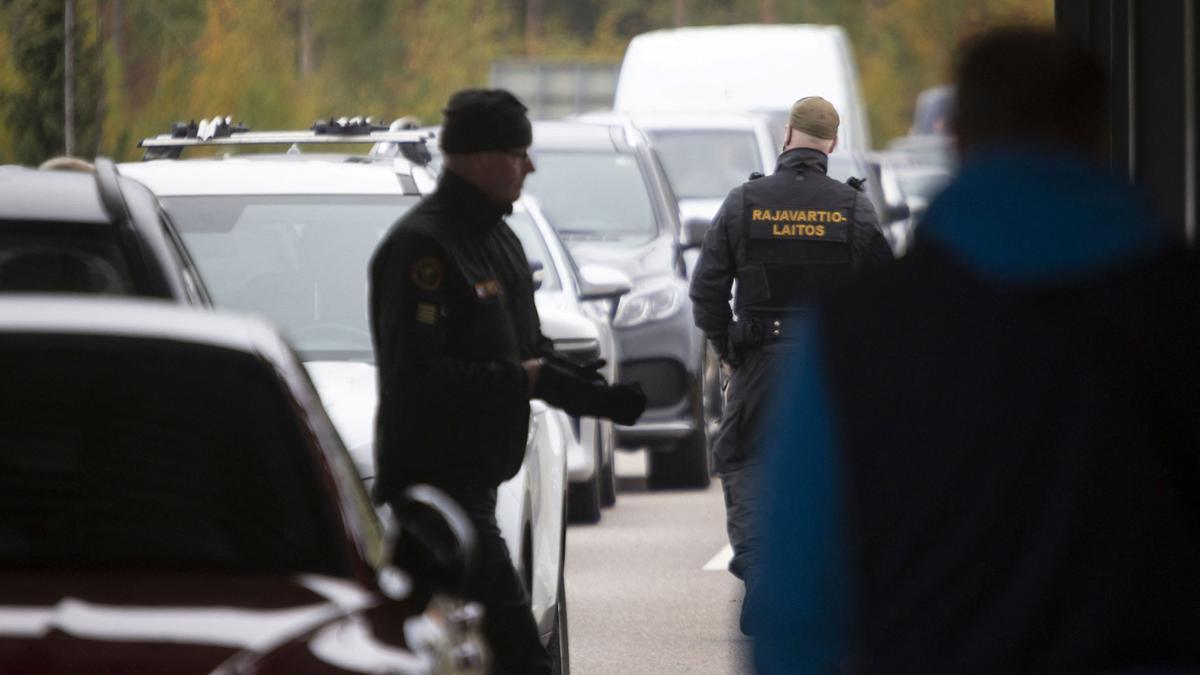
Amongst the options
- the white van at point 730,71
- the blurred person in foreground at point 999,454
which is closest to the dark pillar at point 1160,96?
the blurred person in foreground at point 999,454

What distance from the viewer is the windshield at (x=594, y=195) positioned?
54.3 feet

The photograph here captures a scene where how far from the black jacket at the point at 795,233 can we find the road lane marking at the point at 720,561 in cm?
236

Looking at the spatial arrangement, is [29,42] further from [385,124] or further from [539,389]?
[539,389]

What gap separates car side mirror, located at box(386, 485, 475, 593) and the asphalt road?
11.4 feet

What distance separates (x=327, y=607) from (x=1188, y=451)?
167cm

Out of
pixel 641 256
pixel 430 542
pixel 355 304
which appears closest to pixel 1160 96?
pixel 355 304

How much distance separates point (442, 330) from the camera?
20.7 ft

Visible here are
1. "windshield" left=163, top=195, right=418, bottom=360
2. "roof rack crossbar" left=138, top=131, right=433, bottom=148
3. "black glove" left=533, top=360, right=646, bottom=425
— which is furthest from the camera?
"roof rack crossbar" left=138, top=131, right=433, bottom=148

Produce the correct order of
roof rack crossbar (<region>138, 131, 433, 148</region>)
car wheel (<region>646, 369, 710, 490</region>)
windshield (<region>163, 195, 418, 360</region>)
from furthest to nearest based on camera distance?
1. car wheel (<region>646, 369, 710, 490</region>)
2. roof rack crossbar (<region>138, 131, 433, 148</region>)
3. windshield (<region>163, 195, 418, 360</region>)

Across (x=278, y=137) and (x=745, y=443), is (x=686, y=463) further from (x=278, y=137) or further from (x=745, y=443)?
(x=745, y=443)

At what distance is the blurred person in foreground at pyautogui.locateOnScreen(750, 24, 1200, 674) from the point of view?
120 inches

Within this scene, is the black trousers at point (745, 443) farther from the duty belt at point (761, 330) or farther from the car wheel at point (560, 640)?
the car wheel at point (560, 640)

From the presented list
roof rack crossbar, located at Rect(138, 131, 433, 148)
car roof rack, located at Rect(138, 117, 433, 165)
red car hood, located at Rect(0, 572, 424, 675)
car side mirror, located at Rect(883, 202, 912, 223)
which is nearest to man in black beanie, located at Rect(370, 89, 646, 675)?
red car hood, located at Rect(0, 572, 424, 675)

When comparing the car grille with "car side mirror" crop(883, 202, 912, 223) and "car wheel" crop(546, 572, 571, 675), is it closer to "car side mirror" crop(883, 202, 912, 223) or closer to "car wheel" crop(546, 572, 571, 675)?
"car wheel" crop(546, 572, 571, 675)
